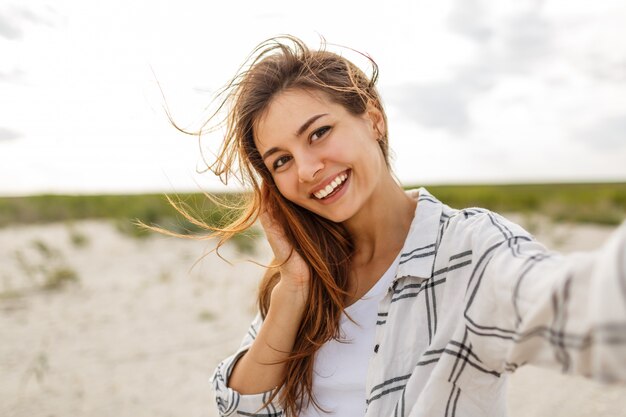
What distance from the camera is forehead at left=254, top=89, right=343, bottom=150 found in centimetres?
200

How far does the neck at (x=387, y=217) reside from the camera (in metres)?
2.22

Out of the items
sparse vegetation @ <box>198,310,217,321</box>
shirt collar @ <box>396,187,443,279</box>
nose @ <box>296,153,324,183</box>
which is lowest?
sparse vegetation @ <box>198,310,217,321</box>

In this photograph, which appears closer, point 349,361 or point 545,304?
point 545,304

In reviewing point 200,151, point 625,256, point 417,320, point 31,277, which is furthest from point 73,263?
point 625,256

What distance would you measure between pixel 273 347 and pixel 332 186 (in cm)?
67

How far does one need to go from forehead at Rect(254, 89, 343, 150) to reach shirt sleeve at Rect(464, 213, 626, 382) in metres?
0.73

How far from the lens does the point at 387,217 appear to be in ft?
7.35

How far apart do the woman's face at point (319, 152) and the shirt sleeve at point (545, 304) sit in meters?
0.57

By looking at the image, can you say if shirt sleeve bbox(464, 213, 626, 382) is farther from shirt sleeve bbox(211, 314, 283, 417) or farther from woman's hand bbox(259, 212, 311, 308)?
shirt sleeve bbox(211, 314, 283, 417)

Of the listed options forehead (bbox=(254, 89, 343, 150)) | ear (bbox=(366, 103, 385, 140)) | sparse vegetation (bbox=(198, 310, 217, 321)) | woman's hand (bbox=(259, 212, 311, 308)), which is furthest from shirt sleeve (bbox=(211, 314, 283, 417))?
sparse vegetation (bbox=(198, 310, 217, 321))

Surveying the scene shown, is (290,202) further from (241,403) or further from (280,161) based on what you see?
(241,403)

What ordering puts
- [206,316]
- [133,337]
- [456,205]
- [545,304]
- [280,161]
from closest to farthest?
[545,304] → [280,161] → [133,337] → [206,316] → [456,205]

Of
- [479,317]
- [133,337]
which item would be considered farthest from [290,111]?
[133,337]

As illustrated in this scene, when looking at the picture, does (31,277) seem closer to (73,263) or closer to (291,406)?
(73,263)
